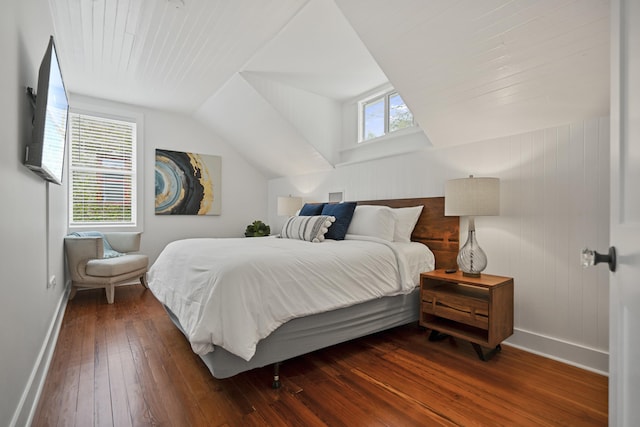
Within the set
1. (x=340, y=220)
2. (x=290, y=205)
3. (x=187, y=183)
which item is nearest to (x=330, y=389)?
(x=340, y=220)

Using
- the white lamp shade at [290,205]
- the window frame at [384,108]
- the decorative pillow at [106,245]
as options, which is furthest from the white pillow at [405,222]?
the decorative pillow at [106,245]

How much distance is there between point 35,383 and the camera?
1.62 meters

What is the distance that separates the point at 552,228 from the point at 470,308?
87 cm

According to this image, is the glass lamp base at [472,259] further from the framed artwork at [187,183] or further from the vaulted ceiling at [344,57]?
the framed artwork at [187,183]

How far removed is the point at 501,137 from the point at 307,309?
2.11 m

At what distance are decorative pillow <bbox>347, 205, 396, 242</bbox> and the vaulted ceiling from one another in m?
0.87

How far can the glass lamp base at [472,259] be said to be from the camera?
2385 mm

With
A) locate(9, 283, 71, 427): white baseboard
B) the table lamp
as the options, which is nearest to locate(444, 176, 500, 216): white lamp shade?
the table lamp

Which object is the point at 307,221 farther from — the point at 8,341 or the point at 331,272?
the point at 8,341

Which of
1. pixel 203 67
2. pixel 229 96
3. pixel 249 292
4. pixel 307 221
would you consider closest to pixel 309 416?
pixel 249 292

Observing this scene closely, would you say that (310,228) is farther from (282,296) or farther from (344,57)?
(344,57)

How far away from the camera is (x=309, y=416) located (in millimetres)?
1537

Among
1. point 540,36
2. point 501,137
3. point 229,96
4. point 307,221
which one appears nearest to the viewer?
point 540,36

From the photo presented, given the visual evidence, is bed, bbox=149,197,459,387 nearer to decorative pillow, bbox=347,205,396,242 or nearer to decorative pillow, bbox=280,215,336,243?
decorative pillow, bbox=347,205,396,242
